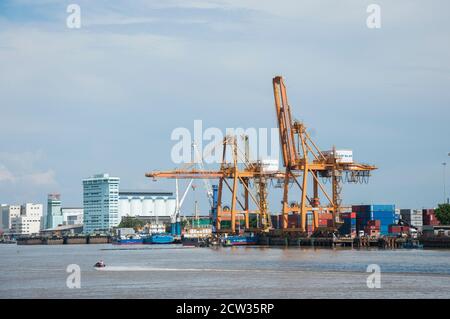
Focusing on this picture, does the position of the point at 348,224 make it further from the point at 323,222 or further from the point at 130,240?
the point at 130,240

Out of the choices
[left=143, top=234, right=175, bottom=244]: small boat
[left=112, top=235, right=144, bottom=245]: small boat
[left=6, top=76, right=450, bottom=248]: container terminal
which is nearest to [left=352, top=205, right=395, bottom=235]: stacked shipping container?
[left=6, top=76, right=450, bottom=248]: container terminal

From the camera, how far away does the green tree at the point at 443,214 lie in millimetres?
134625

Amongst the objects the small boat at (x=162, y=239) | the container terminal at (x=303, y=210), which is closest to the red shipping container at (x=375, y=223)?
the container terminal at (x=303, y=210)

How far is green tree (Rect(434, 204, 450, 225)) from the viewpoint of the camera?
135 meters

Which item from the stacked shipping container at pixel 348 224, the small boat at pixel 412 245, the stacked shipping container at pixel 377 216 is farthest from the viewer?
the stacked shipping container at pixel 348 224

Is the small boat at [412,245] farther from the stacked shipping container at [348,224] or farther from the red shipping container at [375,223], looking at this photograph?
the stacked shipping container at [348,224]

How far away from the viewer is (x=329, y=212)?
120 meters

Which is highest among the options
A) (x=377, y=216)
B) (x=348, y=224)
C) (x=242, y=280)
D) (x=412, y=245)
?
(x=377, y=216)

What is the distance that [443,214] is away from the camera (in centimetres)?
13638

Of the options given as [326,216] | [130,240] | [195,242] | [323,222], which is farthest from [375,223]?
[130,240]

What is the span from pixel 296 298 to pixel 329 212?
75.8 meters
